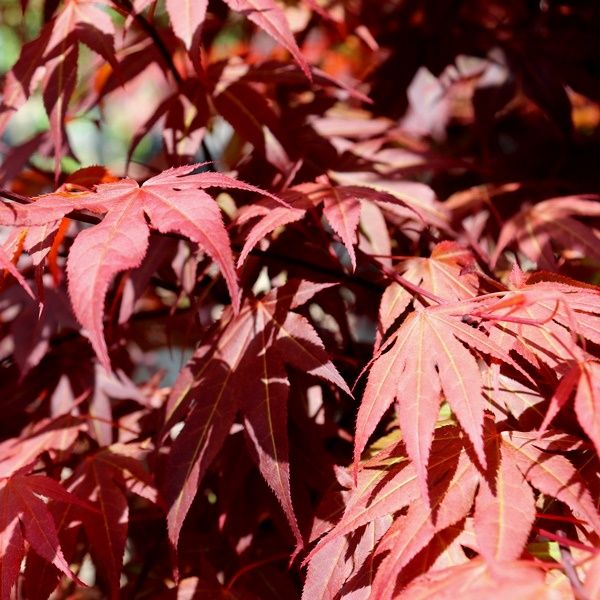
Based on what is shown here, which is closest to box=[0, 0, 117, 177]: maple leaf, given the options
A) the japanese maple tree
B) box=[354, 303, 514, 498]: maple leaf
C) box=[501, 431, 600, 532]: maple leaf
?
the japanese maple tree

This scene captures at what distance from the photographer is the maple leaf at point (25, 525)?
67cm

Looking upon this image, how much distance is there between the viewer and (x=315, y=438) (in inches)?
34.0

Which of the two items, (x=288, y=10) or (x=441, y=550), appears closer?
(x=441, y=550)

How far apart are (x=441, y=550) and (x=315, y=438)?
0.28m

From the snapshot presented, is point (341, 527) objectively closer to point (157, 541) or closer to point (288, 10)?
point (157, 541)

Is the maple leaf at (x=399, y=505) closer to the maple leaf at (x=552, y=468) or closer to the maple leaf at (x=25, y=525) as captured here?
the maple leaf at (x=552, y=468)

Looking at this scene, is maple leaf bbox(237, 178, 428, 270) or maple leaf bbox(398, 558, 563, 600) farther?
maple leaf bbox(237, 178, 428, 270)

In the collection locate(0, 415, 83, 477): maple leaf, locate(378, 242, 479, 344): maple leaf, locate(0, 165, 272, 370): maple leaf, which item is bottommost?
locate(0, 415, 83, 477): maple leaf

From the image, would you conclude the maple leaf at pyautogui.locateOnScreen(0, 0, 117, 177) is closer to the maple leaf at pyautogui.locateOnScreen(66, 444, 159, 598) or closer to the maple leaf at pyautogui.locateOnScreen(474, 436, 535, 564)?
the maple leaf at pyautogui.locateOnScreen(66, 444, 159, 598)

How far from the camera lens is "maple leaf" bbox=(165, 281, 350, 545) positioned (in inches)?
28.5

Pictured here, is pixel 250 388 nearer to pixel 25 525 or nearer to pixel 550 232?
pixel 25 525

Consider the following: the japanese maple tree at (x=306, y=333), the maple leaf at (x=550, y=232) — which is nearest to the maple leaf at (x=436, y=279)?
the japanese maple tree at (x=306, y=333)

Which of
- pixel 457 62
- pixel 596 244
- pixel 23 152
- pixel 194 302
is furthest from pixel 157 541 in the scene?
pixel 457 62

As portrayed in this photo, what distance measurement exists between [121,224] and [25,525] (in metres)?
0.31
